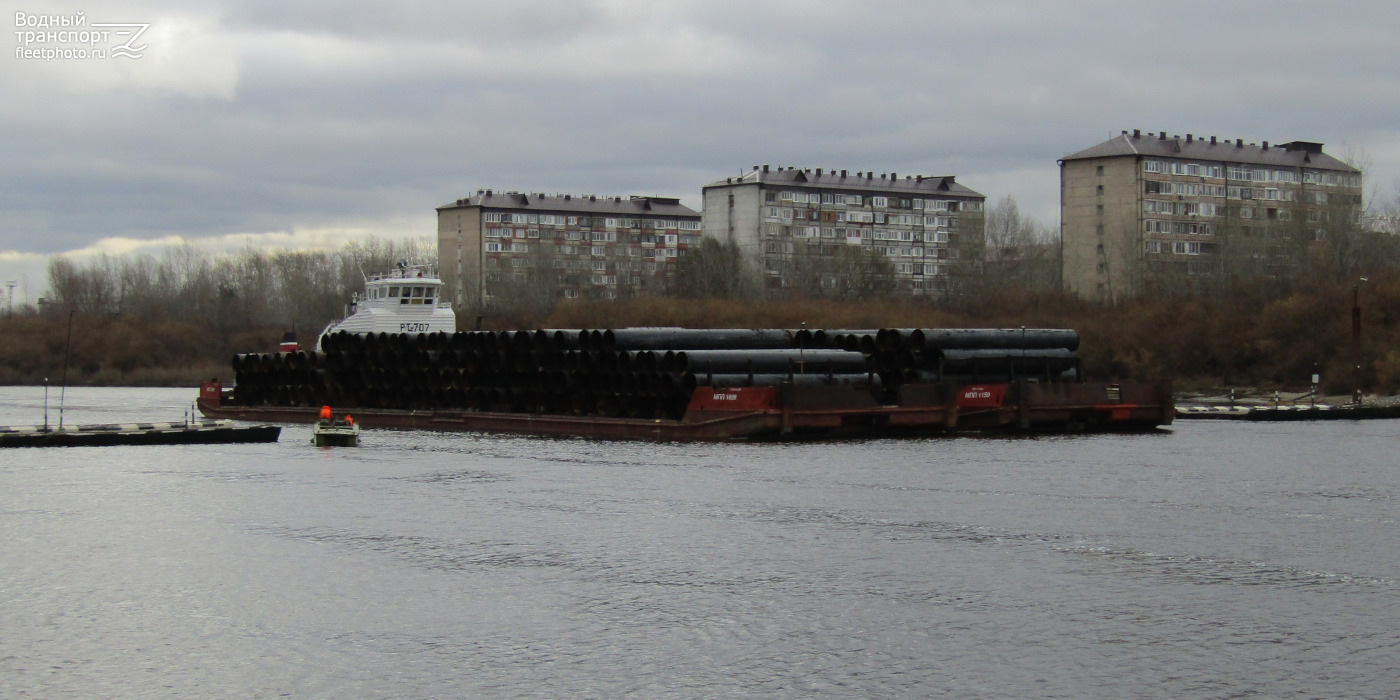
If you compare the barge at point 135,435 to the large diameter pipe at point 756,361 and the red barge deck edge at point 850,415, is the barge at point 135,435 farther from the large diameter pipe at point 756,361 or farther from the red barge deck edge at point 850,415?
the large diameter pipe at point 756,361

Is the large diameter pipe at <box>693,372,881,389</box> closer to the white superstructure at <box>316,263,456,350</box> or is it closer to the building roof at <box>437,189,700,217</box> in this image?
the white superstructure at <box>316,263,456,350</box>

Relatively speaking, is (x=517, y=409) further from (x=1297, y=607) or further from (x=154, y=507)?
(x=1297, y=607)

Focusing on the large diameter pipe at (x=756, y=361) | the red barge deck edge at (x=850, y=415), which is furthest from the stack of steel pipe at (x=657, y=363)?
the red barge deck edge at (x=850, y=415)

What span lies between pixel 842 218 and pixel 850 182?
415 centimetres

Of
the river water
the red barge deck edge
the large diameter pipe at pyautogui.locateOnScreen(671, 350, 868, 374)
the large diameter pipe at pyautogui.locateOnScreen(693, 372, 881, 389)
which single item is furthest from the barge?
the large diameter pipe at pyautogui.locateOnScreen(693, 372, 881, 389)

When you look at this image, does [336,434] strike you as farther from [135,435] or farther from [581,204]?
[581,204]

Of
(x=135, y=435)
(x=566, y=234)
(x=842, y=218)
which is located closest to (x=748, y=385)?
(x=135, y=435)

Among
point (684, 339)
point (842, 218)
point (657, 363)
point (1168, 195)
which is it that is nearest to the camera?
point (657, 363)

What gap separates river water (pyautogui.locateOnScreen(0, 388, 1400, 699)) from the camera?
443 inches

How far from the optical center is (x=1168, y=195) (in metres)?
124

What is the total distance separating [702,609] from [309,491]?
44.8 feet

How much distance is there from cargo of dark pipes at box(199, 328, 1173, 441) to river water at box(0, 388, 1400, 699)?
20.2 ft

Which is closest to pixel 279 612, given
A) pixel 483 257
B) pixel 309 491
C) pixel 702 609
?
pixel 702 609

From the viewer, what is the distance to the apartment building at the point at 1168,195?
122250mm
